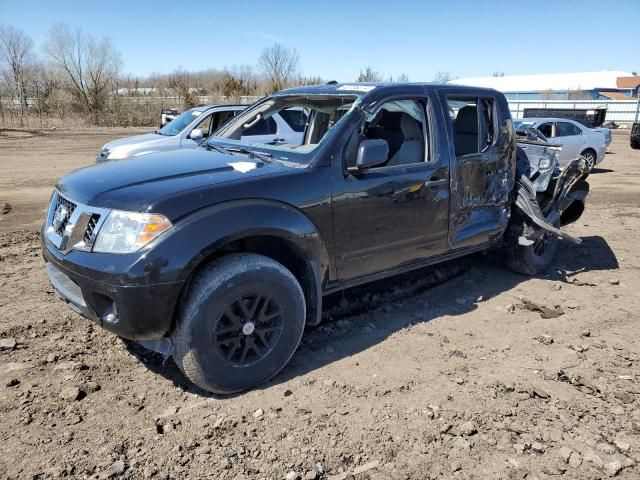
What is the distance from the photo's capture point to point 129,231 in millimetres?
2826

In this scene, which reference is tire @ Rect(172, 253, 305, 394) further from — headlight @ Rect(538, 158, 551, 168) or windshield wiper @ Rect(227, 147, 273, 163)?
headlight @ Rect(538, 158, 551, 168)

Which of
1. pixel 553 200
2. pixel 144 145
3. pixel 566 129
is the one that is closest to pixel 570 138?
pixel 566 129

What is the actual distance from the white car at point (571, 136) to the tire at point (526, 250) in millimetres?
8535

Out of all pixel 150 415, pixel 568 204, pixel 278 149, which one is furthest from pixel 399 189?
pixel 568 204

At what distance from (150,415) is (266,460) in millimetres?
832

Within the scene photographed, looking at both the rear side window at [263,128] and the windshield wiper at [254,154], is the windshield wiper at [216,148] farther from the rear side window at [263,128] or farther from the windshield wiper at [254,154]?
the rear side window at [263,128]

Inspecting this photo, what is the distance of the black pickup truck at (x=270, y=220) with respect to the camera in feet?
9.35

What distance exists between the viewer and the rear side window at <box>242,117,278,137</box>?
4.59m

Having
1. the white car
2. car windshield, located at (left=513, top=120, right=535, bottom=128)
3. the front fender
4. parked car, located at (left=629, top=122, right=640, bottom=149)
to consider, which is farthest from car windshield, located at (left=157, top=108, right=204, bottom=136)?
parked car, located at (left=629, top=122, right=640, bottom=149)

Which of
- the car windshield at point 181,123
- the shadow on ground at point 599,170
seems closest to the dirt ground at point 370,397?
the car windshield at point 181,123

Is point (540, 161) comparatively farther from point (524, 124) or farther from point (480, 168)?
point (524, 124)

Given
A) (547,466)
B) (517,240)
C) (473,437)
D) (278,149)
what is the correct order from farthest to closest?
(517,240) → (278,149) → (473,437) → (547,466)

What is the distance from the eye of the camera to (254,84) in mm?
44031

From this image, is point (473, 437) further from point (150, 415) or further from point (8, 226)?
point (8, 226)
